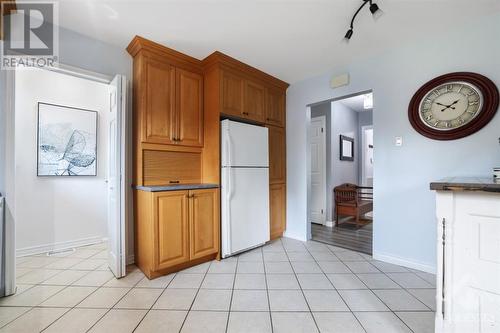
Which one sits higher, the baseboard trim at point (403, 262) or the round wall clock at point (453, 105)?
the round wall clock at point (453, 105)

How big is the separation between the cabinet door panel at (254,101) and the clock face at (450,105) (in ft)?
5.86

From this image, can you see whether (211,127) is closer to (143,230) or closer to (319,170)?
(143,230)

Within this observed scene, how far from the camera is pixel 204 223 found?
238 centimetres

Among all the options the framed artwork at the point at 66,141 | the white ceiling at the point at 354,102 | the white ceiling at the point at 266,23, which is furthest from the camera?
the white ceiling at the point at 354,102

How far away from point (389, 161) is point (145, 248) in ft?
8.99

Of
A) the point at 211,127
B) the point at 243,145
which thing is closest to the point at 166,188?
the point at 211,127

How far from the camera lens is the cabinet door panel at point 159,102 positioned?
2219 mm

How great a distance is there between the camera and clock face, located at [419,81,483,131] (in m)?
1.92

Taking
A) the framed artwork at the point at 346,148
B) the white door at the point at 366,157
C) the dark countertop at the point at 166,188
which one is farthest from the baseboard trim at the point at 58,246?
the white door at the point at 366,157

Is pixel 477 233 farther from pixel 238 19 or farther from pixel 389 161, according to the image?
pixel 238 19

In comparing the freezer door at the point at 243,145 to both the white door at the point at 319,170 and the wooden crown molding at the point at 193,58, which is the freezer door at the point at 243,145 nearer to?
the wooden crown molding at the point at 193,58

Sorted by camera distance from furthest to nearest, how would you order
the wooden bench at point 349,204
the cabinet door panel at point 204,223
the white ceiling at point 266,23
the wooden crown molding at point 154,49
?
the wooden bench at point 349,204 → the cabinet door panel at point 204,223 → the wooden crown molding at point 154,49 → the white ceiling at point 266,23

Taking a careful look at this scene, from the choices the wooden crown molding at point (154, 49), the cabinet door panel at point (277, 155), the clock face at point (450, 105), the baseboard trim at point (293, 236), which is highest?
the wooden crown molding at point (154, 49)

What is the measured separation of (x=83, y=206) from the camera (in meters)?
2.98
